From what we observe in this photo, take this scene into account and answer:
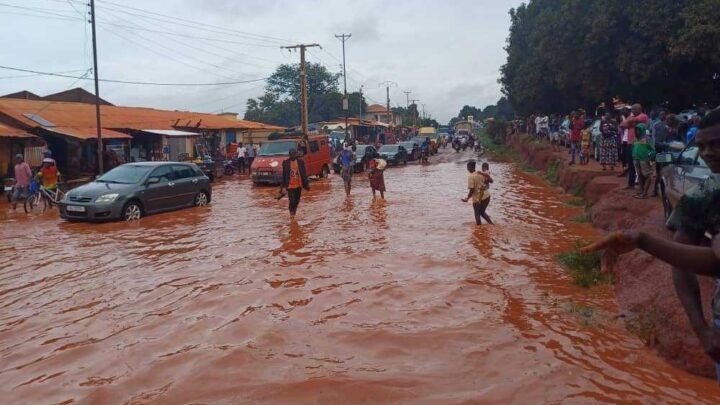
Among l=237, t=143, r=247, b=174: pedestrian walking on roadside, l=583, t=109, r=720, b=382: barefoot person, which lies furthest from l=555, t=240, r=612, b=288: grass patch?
l=237, t=143, r=247, b=174: pedestrian walking on roadside

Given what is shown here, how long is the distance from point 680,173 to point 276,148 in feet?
58.4

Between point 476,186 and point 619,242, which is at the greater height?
point 619,242

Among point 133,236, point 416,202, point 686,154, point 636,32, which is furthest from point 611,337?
point 636,32

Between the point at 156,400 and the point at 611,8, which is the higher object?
the point at 611,8

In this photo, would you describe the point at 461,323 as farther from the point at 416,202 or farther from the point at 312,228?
the point at 416,202

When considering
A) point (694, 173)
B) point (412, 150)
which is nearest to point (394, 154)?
point (412, 150)

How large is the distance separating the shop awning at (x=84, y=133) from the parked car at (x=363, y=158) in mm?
11048

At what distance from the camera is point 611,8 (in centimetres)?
1886

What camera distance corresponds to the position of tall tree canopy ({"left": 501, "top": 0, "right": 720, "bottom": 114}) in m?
16.4

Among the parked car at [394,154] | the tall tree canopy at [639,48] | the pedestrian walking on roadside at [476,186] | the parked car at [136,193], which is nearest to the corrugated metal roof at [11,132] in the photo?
the parked car at [136,193]

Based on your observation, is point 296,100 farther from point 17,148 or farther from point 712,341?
point 712,341

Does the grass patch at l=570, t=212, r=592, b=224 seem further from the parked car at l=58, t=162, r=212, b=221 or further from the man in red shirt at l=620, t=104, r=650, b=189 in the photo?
the parked car at l=58, t=162, r=212, b=221

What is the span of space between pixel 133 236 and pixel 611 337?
938 centimetres

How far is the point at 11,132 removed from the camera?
20812mm
